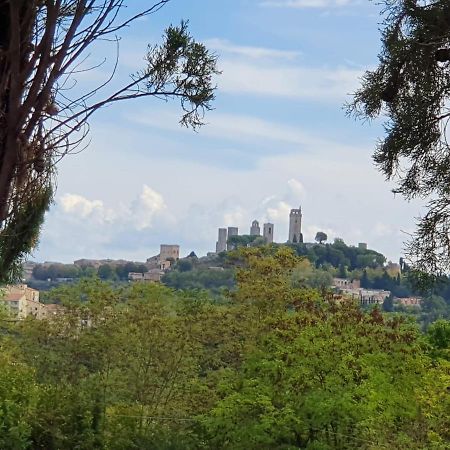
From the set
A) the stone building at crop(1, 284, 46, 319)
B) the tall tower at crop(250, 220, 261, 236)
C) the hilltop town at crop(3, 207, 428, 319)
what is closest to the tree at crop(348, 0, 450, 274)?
the stone building at crop(1, 284, 46, 319)

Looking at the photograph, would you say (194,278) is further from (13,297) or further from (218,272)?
(13,297)

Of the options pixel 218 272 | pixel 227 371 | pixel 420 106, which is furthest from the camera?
pixel 218 272

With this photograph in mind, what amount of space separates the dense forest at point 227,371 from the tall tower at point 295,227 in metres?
10.5

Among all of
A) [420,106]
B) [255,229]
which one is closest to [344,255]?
[255,229]

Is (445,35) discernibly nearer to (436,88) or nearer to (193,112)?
(436,88)

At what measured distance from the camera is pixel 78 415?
31.4 ft

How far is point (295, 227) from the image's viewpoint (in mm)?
25125

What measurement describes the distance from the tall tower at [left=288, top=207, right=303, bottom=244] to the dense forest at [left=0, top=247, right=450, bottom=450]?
10467mm

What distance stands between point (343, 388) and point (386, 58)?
18.3 ft

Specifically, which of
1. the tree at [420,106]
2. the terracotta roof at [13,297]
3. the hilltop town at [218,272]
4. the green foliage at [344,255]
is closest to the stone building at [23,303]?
the terracotta roof at [13,297]

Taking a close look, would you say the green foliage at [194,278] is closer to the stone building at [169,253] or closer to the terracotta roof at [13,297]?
the stone building at [169,253]

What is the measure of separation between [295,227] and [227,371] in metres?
14.8

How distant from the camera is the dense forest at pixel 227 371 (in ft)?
27.5

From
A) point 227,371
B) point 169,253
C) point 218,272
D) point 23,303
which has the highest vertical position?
point 169,253
